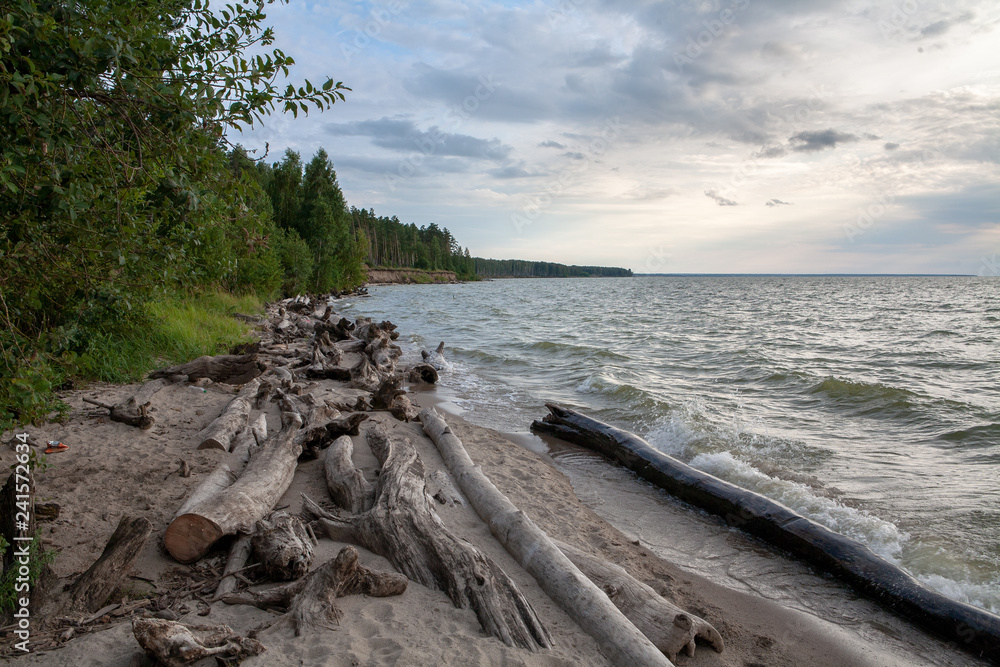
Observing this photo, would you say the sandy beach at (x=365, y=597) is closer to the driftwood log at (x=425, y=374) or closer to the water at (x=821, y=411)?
the water at (x=821, y=411)

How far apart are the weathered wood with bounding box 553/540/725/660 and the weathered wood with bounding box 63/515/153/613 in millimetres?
3126

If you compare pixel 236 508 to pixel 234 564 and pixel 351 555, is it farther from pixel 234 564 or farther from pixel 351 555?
pixel 351 555

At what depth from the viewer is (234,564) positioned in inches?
143

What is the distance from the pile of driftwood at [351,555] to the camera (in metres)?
3.20

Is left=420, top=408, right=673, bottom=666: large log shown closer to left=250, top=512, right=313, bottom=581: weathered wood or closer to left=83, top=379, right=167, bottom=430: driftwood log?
left=250, top=512, right=313, bottom=581: weathered wood

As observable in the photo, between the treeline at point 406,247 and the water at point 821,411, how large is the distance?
7464 centimetres

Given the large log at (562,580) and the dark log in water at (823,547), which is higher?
the large log at (562,580)

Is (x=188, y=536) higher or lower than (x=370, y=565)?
higher

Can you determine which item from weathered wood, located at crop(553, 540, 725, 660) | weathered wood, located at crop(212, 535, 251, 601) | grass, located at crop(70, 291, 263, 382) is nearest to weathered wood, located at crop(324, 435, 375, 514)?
weathered wood, located at crop(212, 535, 251, 601)

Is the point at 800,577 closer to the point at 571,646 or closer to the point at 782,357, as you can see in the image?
the point at 571,646

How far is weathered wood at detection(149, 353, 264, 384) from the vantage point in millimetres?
8562

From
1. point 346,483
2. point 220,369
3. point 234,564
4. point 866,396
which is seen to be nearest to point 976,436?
point 866,396

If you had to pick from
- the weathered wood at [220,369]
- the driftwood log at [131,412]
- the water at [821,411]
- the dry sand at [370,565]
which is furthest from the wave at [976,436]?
the weathered wood at [220,369]

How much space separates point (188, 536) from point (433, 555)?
1.77 meters
